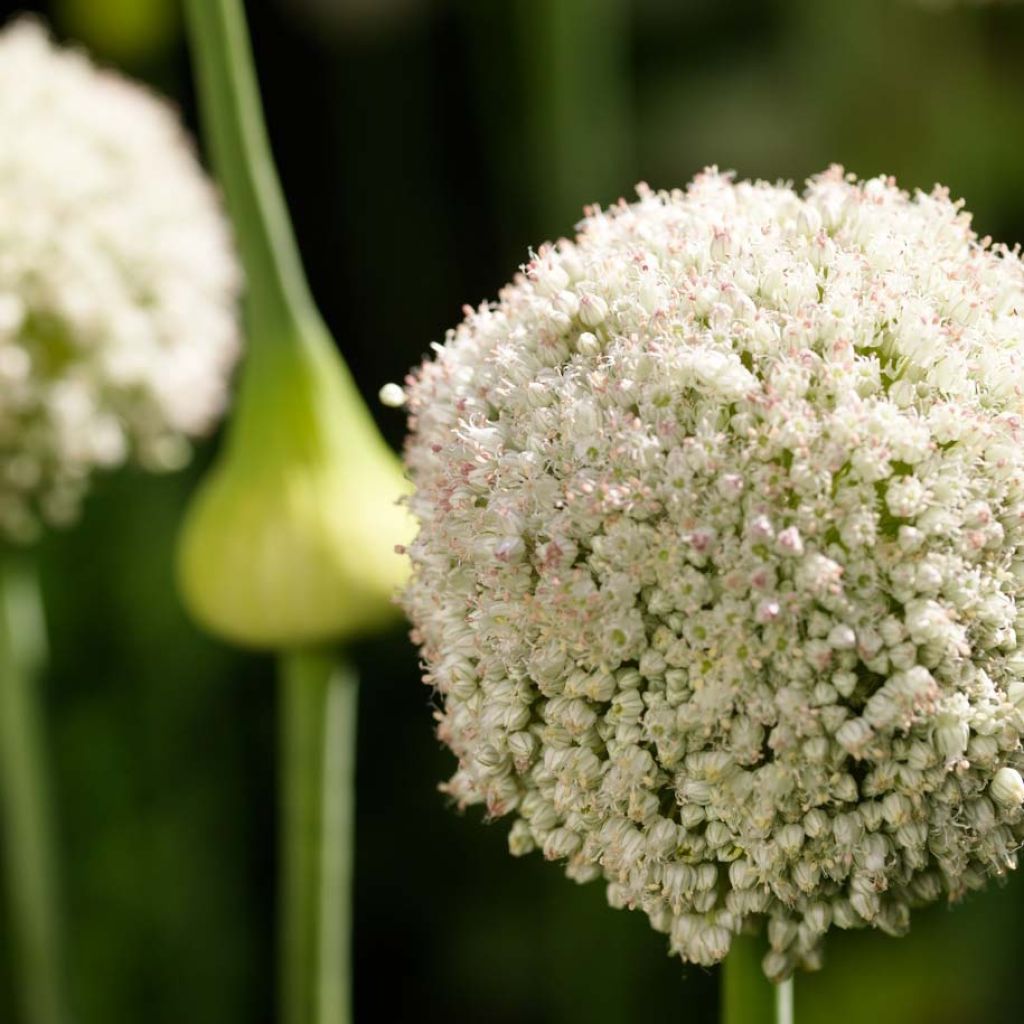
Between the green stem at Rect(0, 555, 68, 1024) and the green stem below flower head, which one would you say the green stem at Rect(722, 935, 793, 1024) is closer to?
the green stem below flower head

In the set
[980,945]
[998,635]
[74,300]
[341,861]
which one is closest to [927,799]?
[998,635]

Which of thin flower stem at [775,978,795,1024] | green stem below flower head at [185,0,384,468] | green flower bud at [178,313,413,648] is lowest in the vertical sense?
thin flower stem at [775,978,795,1024]

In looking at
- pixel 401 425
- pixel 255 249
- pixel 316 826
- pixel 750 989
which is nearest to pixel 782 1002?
pixel 750 989

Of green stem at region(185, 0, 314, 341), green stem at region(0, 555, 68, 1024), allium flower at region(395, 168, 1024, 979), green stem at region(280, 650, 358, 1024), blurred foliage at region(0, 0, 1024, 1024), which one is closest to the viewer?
allium flower at region(395, 168, 1024, 979)

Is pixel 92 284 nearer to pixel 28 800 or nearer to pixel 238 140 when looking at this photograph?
pixel 238 140

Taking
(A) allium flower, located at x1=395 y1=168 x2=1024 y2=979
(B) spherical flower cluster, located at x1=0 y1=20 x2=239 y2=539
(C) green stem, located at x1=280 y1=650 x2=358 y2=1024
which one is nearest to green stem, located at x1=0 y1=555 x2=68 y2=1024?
(B) spherical flower cluster, located at x1=0 y1=20 x2=239 y2=539

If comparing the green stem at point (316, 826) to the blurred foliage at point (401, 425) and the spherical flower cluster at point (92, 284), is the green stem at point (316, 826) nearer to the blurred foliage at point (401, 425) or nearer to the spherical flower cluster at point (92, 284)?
the spherical flower cluster at point (92, 284)
